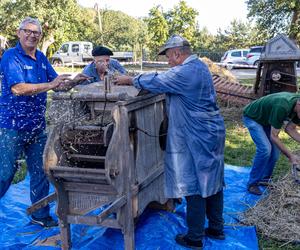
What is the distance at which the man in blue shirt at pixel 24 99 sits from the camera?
3650 mm

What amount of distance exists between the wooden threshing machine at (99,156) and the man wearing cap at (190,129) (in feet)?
0.82

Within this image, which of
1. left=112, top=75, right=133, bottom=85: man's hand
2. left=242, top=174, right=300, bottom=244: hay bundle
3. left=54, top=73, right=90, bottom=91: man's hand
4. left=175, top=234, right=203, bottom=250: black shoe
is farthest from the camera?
left=242, top=174, right=300, bottom=244: hay bundle

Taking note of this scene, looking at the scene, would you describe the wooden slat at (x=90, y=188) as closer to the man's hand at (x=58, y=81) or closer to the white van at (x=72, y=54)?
the man's hand at (x=58, y=81)

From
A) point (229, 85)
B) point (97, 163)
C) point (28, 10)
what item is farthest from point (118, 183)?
point (28, 10)

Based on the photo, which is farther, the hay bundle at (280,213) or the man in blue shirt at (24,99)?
the hay bundle at (280,213)

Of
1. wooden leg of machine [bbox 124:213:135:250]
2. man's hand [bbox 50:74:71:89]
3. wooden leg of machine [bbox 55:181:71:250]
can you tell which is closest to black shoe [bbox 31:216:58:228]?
wooden leg of machine [bbox 55:181:71:250]

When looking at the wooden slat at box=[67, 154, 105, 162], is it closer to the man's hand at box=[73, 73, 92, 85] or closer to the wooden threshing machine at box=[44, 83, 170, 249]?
the wooden threshing machine at box=[44, 83, 170, 249]

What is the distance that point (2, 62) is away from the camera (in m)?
3.70

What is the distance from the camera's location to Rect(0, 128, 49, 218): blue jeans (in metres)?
3.77

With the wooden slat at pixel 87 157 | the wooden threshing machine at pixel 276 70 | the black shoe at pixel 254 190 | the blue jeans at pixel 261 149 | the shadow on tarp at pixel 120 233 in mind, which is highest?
the wooden threshing machine at pixel 276 70

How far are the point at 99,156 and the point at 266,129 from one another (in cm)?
250

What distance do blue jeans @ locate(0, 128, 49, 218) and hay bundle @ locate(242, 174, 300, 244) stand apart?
6.93ft

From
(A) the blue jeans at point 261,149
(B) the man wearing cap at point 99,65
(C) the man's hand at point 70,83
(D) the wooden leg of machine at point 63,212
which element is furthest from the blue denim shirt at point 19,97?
(A) the blue jeans at point 261,149

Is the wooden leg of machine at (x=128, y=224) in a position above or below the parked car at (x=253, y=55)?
below
